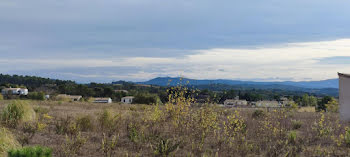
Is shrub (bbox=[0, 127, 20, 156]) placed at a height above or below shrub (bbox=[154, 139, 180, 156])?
above

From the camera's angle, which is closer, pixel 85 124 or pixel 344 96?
pixel 85 124

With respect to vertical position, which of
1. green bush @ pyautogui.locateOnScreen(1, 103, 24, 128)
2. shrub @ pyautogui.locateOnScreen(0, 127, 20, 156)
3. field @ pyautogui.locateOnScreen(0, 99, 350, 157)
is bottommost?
field @ pyautogui.locateOnScreen(0, 99, 350, 157)

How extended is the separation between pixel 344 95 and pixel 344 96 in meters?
0.04

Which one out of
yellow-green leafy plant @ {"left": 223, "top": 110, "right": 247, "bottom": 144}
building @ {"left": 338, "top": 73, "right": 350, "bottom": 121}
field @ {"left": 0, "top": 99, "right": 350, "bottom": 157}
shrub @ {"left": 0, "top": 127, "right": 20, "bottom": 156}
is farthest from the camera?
building @ {"left": 338, "top": 73, "right": 350, "bottom": 121}

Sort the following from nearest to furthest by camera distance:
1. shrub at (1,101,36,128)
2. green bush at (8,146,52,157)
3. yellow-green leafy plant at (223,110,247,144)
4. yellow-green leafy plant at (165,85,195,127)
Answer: green bush at (8,146,52,157), yellow-green leafy plant at (223,110,247,144), yellow-green leafy plant at (165,85,195,127), shrub at (1,101,36,128)

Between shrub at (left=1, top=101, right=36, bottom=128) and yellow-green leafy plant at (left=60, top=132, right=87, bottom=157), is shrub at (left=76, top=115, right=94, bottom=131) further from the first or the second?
yellow-green leafy plant at (left=60, top=132, right=87, bottom=157)

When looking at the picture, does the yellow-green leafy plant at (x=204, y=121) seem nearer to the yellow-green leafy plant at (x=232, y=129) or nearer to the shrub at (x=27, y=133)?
the yellow-green leafy plant at (x=232, y=129)

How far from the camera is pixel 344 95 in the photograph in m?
10.4

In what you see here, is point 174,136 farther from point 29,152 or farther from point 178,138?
point 29,152

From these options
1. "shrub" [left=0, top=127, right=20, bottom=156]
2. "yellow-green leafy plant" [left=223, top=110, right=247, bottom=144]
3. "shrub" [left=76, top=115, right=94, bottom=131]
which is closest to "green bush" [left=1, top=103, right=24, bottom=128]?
"shrub" [left=76, top=115, right=94, bottom=131]

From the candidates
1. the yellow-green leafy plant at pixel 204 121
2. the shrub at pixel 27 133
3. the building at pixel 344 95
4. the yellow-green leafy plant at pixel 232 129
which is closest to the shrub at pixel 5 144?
the shrub at pixel 27 133

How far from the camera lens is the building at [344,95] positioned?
407 inches

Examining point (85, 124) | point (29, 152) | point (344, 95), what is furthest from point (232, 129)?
point (344, 95)

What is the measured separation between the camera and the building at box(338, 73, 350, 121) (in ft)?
33.9
